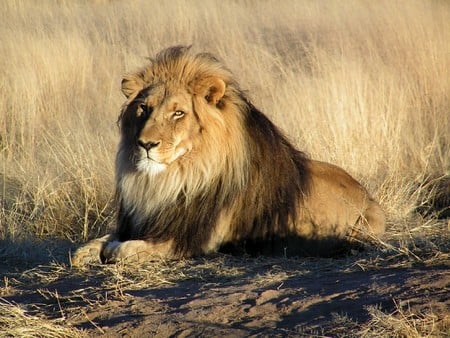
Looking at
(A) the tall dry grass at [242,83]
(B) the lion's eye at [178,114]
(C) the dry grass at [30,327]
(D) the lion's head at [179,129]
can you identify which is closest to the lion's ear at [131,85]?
(D) the lion's head at [179,129]

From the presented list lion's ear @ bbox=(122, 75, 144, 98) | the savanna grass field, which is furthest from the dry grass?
lion's ear @ bbox=(122, 75, 144, 98)

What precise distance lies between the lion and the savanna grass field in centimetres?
23

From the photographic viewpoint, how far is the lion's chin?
5441 mm

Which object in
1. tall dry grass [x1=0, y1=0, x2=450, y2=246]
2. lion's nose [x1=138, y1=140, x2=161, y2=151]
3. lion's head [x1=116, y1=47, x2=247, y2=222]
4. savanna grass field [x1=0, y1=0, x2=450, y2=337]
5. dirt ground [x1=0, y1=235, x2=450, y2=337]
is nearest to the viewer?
dirt ground [x1=0, y1=235, x2=450, y2=337]

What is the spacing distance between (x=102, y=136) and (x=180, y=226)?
11.8 feet

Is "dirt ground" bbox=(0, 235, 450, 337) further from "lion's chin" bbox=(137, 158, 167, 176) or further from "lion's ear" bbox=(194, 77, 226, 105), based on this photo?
"lion's ear" bbox=(194, 77, 226, 105)

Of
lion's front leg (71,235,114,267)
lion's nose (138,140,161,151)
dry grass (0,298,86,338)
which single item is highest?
lion's nose (138,140,161,151)

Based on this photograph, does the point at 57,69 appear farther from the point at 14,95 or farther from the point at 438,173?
the point at 438,173

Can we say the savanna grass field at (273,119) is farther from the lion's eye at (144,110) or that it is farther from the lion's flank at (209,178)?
the lion's eye at (144,110)

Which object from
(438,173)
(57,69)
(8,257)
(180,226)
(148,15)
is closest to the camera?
(180,226)

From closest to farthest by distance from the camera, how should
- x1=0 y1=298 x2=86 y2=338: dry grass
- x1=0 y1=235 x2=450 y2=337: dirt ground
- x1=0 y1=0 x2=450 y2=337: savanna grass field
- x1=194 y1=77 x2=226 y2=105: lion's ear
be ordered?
x1=0 y1=235 x2=450 y2=337: dirt ground → x1=0 y1=298 x2=86 y2=338: dry grass → x1=0 y1=0 x2=450 y2=337: savanna grass field → x1=194 y1=77 x2=226 y2=105: lion's ear

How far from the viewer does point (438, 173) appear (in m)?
8.70

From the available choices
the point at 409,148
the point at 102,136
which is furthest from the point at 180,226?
the point at 409,148

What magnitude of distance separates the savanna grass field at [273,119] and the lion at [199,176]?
23cm
